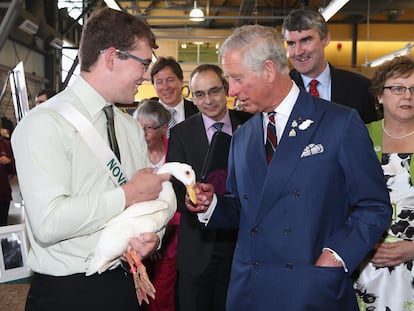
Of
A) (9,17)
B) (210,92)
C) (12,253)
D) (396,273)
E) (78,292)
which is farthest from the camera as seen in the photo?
(9,17)

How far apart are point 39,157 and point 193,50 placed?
19.6 meters

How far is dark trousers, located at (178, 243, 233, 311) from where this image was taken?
323 cm

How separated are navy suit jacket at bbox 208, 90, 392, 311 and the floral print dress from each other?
0.51 metres

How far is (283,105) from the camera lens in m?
2.23

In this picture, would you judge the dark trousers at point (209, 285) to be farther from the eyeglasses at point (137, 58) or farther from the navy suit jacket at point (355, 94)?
the eyeglasses at point (137, 58)

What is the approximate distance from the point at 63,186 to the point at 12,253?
162cm

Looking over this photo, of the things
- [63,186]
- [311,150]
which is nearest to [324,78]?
[311,150]

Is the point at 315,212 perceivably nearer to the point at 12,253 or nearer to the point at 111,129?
the point at 111,129

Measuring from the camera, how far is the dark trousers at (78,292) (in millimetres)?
1924

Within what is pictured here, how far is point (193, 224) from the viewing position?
3.31m

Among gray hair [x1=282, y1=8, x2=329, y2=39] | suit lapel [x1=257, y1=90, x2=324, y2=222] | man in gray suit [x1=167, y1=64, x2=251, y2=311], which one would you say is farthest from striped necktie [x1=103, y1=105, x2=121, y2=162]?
gray hair [x1=282, y1=8, x2=329, y2=39]

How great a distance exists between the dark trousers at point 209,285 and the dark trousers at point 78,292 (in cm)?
120

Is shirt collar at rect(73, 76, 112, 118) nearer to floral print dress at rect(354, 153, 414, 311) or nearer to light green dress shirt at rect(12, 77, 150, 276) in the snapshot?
light green dress shirt at rect(12, 77, 150, 276)

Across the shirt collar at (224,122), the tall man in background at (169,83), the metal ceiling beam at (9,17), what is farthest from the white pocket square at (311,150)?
the metal ceiling beam at (9,17)
